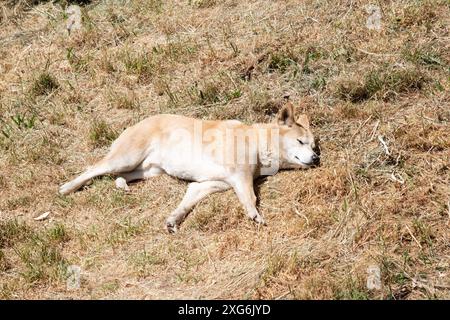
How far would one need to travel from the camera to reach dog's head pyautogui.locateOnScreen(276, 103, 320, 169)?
23.7 ft

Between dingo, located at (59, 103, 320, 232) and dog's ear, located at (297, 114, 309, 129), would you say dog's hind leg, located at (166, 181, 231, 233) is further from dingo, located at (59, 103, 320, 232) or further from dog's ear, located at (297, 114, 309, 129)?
dog's ear, located at (297, 114, 309, 129)

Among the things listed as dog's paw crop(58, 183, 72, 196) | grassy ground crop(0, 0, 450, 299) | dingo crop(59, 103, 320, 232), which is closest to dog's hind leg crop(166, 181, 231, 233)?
dingo crop(59, 103, 320, 232)

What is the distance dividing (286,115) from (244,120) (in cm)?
78

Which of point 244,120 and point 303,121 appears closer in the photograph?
point 303,121

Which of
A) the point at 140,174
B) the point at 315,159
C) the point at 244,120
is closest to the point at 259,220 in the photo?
the point at 315,159

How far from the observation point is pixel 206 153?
739 cm

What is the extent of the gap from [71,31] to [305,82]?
158 inches

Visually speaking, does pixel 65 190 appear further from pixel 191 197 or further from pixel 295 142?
pixel 295 142

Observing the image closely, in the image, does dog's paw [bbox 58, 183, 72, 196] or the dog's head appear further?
dog's paw [bbox 58, 183, 72, 196]

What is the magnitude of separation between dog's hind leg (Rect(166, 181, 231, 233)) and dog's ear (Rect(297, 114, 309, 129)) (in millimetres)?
1065

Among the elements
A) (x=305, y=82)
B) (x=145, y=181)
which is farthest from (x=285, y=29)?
(x=145, y=181)

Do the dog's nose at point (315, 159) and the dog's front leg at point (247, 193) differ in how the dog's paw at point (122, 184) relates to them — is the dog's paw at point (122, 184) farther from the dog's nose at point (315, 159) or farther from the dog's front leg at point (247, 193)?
the dog's nose at point (315, 159)

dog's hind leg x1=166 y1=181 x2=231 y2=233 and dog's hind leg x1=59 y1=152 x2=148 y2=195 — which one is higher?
dog's hind leg x1=59 y1=152 x2=148 y2=195

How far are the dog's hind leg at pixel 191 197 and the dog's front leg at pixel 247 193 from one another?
189mm
